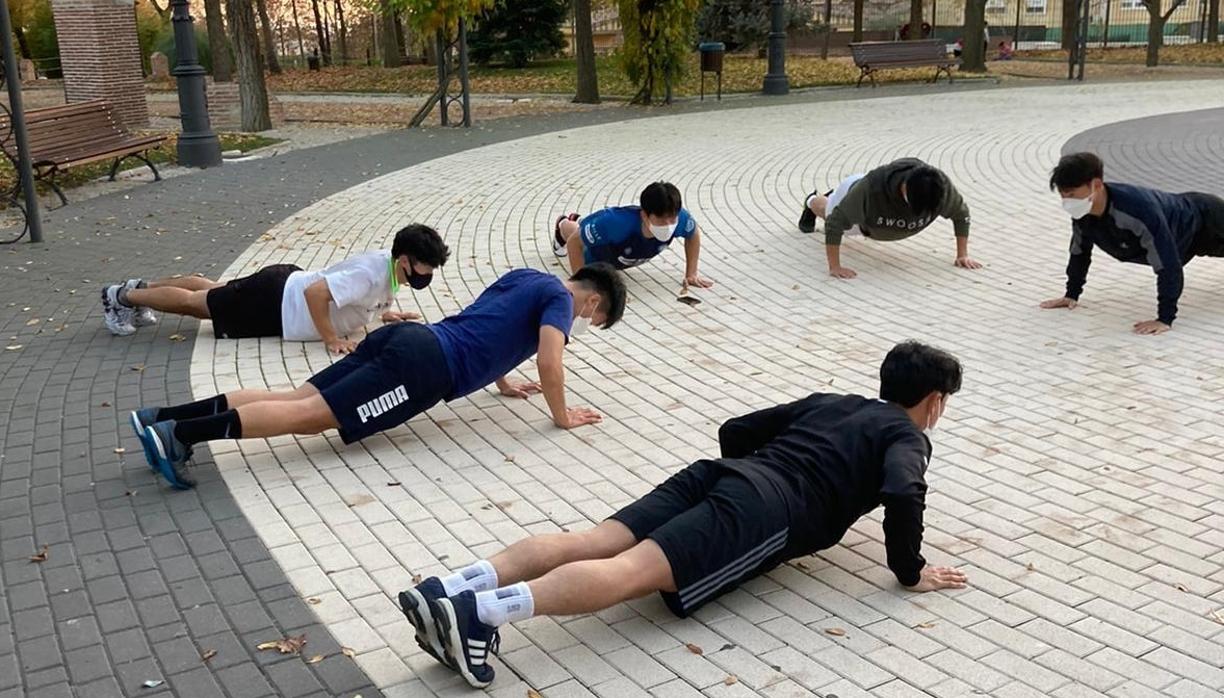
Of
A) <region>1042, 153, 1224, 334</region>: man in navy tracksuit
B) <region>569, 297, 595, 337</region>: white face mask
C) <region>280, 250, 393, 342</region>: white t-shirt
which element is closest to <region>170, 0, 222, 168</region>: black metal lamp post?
<region>280, 250, 393, 342</region>: white t-shirt

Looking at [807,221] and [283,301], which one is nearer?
[283,301]

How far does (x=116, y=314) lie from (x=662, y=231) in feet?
11.3

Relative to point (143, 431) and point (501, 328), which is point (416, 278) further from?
point (143, 431)

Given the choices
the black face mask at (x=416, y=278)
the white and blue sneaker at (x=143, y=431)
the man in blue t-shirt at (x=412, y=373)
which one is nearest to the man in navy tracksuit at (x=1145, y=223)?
the man in blue t-shirt at (x=412, y=373)

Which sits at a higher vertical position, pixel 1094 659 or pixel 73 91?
pixel 73 91

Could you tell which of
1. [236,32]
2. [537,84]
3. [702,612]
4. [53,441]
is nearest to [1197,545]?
[702,612]

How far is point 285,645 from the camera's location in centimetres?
363

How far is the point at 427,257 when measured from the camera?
227 inches

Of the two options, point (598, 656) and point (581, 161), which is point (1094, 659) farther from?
point (581, 161)

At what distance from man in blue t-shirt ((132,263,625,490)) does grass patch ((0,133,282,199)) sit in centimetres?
880

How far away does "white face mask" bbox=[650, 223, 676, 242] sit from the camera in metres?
7.26

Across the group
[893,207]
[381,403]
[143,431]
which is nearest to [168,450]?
[143,431]

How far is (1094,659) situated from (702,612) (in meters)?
1.22

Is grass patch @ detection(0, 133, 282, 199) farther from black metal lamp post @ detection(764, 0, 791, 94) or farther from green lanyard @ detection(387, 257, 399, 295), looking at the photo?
black metal lamp post @ detection(764, 0, 791, 94)
